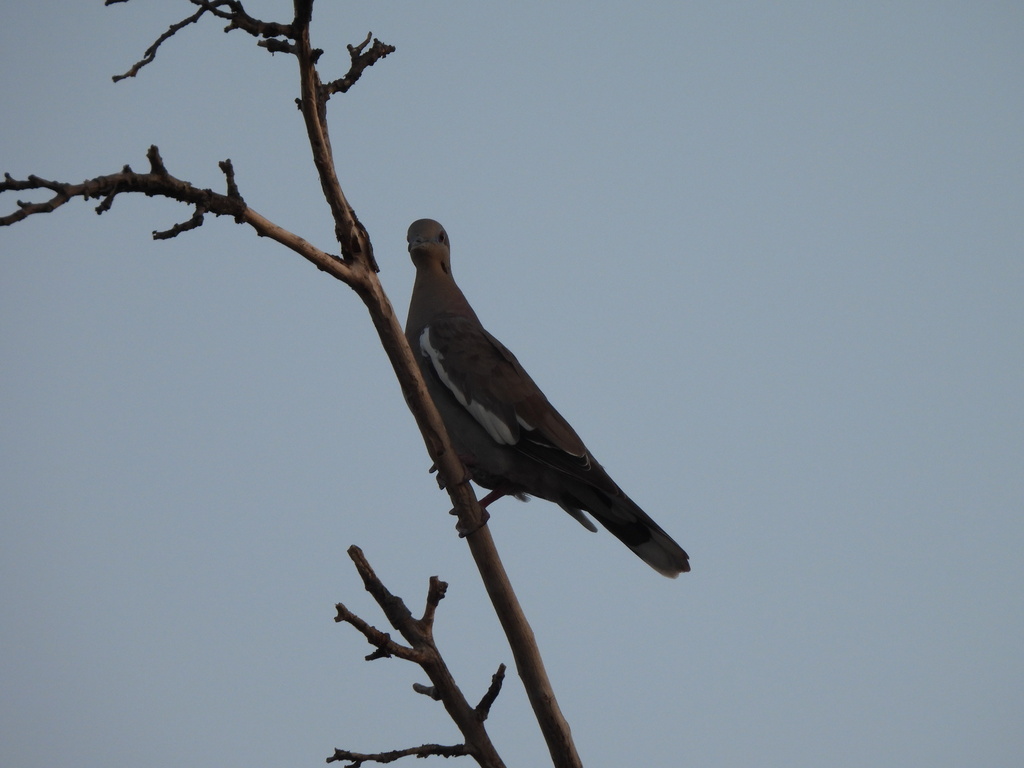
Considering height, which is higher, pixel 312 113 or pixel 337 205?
pixel 312 113

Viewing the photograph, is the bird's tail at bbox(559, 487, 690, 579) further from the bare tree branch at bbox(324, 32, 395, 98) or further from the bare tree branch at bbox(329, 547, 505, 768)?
the bare tree branch at bbox(324, 32, 395, 98)

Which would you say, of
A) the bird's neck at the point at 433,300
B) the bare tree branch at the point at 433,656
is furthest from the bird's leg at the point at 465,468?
the bird's neck at the point at 433,300

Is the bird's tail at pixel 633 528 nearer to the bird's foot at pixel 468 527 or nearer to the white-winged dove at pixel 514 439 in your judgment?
the white-winged dove at pixel 514 439

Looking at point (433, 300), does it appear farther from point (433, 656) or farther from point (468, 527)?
point (433, 656)

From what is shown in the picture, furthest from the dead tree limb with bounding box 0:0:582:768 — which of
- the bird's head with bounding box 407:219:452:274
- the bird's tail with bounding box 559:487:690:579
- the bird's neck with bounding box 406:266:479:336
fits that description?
the bird's head with bounding box 407:219:452:274

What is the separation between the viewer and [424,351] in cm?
450

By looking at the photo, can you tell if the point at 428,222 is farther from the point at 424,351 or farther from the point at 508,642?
the point at 508,642

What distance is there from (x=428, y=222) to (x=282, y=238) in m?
2.25

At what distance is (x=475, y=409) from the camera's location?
4.35 metres

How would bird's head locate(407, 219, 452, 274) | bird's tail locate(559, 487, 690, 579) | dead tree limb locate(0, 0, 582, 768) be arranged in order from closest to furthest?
dead tree limb locate(0, 0, 582, 768) < bird's tail locate(559, 487, 690, 579) < bird's head locate(407, 219, 452, 274)

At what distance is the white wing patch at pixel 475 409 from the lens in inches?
168

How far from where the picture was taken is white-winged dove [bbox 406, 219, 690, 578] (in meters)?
4.23

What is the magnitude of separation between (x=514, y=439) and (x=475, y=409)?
234 mm

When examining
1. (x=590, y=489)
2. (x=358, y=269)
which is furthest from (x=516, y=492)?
(x=358, y=269)
